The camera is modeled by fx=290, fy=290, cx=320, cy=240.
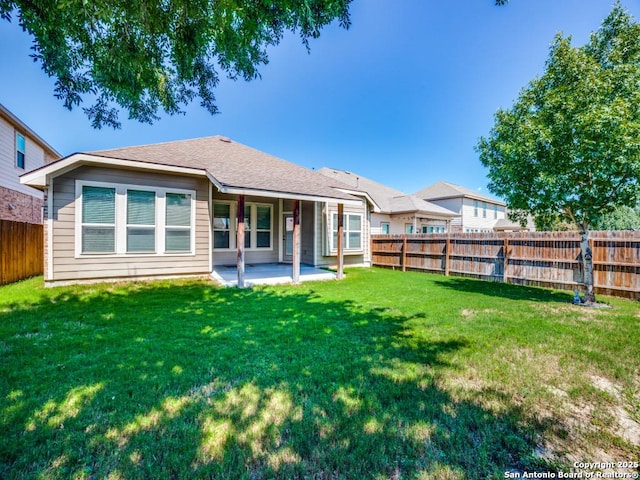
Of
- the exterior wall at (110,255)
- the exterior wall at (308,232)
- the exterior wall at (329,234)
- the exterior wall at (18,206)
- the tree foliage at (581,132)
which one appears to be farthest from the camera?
the exterior wall at (308,232)

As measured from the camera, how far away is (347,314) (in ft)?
18.5

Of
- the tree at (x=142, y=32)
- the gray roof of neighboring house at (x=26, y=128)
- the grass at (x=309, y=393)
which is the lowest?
the grass at (x=309, y=393)

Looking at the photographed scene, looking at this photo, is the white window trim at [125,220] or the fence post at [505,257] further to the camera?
the fence post at [505,257]

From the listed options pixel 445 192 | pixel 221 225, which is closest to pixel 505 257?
pixel 221 225

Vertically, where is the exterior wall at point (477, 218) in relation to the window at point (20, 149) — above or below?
below

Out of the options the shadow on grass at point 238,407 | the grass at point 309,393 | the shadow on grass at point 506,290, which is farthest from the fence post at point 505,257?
the shadow on grass at point 238,407

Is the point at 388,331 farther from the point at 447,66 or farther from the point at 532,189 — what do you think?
the point at 447,66

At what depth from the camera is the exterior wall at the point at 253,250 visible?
10976 mm

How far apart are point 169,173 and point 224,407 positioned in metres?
7.71

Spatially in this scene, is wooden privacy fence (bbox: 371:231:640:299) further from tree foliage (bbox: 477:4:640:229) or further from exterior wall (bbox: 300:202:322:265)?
exterior wall (bbox: 300:202:322:265)

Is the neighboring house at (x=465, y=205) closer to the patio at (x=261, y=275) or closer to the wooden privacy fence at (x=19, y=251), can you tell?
the patio at (x=261, y=275)

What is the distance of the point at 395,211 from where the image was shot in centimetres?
1878

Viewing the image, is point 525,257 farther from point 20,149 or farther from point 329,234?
point 20,149

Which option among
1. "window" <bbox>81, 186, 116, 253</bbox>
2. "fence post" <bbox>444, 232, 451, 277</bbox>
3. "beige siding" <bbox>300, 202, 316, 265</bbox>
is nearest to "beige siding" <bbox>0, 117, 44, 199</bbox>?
"window" <bbox>81, 186, 116, 253</bbox>
